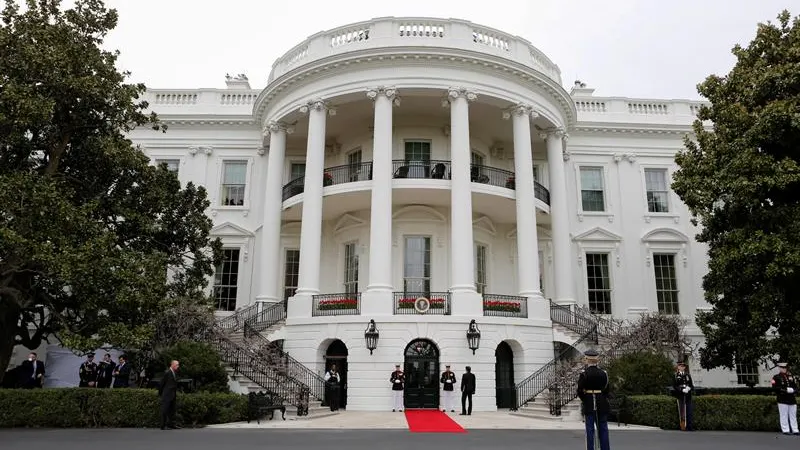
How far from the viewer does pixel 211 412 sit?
13.4 metres

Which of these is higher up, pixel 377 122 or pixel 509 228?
pixel 377 122

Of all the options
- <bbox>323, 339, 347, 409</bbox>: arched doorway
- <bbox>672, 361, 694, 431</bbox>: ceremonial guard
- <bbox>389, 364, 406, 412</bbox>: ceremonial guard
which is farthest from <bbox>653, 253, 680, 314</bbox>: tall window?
<bbox>323, 339, 347, 409</bbox>: arched doorway

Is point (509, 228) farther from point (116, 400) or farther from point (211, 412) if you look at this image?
point (116, 400)

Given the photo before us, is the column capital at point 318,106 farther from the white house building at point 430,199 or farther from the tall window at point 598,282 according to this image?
the tall window at point 598,282

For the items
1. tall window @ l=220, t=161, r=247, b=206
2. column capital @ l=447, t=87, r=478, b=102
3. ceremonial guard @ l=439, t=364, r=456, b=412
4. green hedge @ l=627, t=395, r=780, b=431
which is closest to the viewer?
green hedge @ l=627, t=395, r=780, b=431

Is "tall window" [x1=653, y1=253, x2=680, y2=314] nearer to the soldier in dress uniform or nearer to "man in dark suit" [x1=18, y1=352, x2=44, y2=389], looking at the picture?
the soldier in dress uniform

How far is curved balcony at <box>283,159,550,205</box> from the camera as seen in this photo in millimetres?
21161

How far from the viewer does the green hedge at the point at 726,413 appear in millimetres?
12961

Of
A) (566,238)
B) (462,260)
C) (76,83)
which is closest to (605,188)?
(566,238)

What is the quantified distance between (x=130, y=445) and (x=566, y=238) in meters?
17.1

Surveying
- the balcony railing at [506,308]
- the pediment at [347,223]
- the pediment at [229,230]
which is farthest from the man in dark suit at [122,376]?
the balcony railing at [506,308]

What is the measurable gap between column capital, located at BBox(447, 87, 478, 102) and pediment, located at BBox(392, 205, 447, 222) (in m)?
4.28

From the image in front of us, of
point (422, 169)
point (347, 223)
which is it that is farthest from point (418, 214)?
point (347, 223)

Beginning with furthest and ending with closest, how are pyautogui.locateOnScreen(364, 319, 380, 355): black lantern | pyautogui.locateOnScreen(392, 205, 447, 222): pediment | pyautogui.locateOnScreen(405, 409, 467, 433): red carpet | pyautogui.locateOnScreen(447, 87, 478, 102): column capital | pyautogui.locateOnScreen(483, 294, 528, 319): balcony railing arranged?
pyautogui.locateOnScreen(392, 205, 447, 222): pediment, pyautogui.locateOnScreen(447, 87, 478, 102): column capital, pyautogui.locateOnScreen(483, 294, 528, 319): balcony railing, pyautogui.locateOnScreen(364, 319, 380, 355): black lantern, pyautogui.locateOnScreen(405, 409, 467, 433): red carpet
